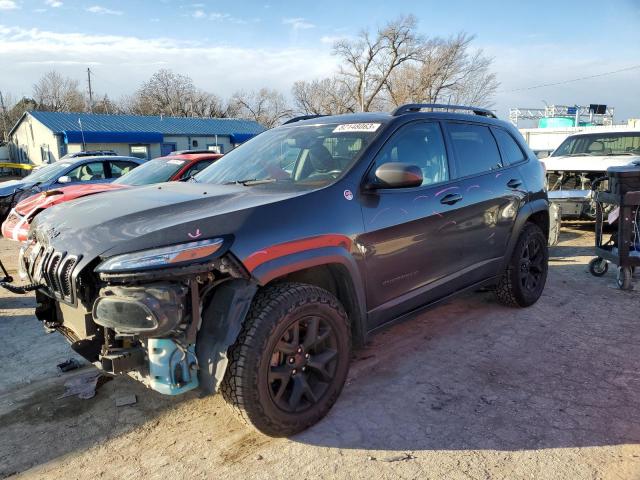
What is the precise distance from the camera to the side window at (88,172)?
10.1 m

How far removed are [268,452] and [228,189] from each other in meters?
1.64

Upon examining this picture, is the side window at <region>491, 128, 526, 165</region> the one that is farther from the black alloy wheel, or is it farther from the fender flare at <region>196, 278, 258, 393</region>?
the fender flare at <region>196, 278, 258, 393</region>

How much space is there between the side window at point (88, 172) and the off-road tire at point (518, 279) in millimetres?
8412

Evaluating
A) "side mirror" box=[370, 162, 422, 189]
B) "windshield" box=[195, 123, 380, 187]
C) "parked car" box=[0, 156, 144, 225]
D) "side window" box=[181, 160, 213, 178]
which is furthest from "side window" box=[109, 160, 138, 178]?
"side mirror" box=[370, 162, 422, 189]

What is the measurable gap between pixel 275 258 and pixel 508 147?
10.2 ft

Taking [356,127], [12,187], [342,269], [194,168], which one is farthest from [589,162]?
[12,187]

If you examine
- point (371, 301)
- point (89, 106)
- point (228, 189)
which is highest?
point (89, 106)

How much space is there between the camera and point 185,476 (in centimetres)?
259

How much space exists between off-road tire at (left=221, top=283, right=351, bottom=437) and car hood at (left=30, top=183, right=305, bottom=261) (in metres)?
0.46

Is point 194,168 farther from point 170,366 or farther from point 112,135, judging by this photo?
point 112,135

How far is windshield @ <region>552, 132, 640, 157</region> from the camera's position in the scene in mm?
9500

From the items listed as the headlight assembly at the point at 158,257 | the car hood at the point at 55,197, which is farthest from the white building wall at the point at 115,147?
the headlight assembly at the point at 158,257

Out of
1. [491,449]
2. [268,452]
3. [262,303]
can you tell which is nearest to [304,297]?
[262,303]

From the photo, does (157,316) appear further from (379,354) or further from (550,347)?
(550,347)
